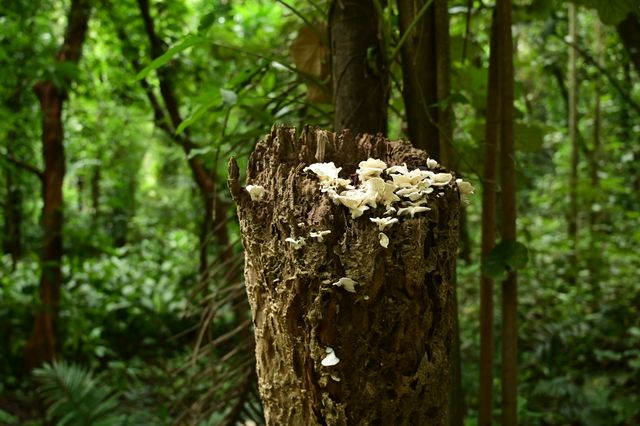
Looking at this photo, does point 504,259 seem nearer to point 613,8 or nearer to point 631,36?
point 613,8

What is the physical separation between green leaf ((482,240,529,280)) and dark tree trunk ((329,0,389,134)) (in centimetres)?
35

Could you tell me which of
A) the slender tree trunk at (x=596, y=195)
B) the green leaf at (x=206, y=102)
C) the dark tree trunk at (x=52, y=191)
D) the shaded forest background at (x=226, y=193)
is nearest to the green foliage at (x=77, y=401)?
the shaded forest background at (x=226, y=193)

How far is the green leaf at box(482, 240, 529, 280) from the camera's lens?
3.44 ft

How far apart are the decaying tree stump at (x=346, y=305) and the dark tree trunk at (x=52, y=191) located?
3010 mm

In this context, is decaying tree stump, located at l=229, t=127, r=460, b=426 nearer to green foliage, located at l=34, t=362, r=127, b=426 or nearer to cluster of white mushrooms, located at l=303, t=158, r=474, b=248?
cluster of white mushrooms, located at l=303, t=158, r=474, b=248

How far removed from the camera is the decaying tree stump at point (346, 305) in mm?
661

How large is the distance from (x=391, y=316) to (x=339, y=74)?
646 mm

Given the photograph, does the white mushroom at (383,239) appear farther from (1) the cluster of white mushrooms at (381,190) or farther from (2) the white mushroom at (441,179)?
(2) the white mushroom at (441,179)

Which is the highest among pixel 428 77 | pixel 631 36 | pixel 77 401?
pixel 631 36

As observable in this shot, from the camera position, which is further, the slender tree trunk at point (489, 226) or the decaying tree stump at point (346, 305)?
the slender tree trunk at point (489, 226)

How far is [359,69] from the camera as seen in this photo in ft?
3.81

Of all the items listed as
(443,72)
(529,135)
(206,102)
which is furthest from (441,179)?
(529,135)

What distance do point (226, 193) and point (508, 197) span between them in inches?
65.3

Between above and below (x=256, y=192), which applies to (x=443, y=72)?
above
